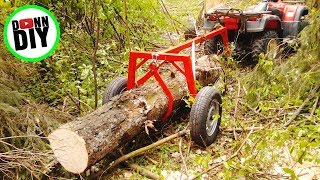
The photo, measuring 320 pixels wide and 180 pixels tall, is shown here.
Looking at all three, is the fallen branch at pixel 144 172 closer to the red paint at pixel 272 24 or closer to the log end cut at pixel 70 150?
the log end cut at pixel 70 150

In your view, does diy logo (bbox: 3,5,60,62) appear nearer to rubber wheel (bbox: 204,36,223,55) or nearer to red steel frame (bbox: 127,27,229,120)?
red steel frame (bbox: 127,27,229,120)

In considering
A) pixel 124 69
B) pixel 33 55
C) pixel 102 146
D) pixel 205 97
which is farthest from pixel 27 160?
pixel 124 69

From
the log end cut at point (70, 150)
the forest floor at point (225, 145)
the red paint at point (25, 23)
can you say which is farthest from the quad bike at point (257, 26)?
the log end cut at point (70, 150)

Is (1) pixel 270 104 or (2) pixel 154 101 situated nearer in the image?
(2) pixel 154 101

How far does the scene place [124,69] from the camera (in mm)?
5891

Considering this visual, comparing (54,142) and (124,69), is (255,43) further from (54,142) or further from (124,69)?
(54,142)

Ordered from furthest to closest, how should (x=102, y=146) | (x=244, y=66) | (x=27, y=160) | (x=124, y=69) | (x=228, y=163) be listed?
(x=244, y=66) < (x=124, y=69) < (x=102, y=146) < (x=228, y=163) < (x=27, y=160)

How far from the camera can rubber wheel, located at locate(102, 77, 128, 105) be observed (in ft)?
14.3

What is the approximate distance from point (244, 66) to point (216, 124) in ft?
9.25

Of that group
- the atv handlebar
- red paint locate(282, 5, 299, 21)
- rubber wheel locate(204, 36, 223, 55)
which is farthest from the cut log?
red paint locate(282, 5, 299, 21)

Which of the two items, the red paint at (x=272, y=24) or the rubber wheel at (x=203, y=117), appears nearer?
the rubber wheel at (x=203, y=117)

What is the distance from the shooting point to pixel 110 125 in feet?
11.6

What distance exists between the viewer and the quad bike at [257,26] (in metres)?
6.12

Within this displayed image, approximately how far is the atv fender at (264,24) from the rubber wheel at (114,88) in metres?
2.71
